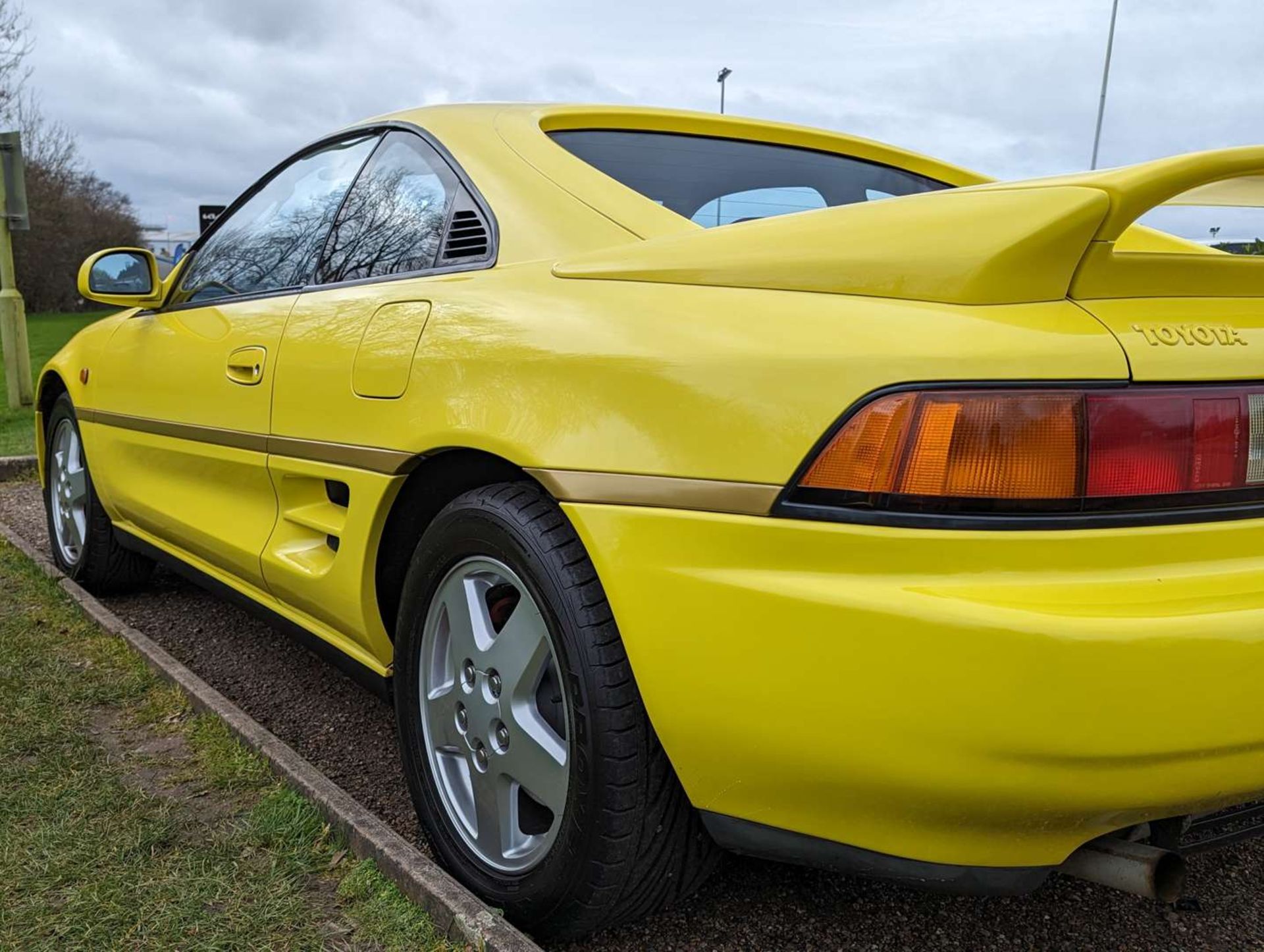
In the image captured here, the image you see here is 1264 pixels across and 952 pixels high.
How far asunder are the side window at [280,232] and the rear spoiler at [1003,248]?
4.86ft

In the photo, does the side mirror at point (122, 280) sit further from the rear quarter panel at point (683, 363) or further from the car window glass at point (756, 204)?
the car window glass at point (756, 204)

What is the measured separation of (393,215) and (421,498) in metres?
0.75

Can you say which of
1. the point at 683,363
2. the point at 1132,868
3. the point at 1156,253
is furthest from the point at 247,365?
the point at 1132,868

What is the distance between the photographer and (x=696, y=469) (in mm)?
1419

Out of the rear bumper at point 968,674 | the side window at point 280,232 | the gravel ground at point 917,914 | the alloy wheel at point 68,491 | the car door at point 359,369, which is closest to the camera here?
the rear bumper at point 968,674

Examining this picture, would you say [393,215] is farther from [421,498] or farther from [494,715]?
[494,715]

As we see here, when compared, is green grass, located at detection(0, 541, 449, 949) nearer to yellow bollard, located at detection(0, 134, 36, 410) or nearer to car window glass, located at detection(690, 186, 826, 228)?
car window glass, located at detection(690, 186, 826, 228)

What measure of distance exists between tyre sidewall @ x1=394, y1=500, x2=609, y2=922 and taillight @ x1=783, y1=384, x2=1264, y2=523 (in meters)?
0.48

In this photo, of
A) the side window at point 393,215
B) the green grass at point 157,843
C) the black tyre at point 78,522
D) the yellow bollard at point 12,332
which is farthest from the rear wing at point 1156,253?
the yellow bollard at point 12,332

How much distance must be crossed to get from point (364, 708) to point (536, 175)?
1.63m

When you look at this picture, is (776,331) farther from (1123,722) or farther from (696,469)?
(1123,722)

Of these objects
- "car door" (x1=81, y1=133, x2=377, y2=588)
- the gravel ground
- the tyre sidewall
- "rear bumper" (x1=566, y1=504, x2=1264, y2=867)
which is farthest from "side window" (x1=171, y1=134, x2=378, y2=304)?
"rear bumper" (x1=566, y1=504, x2=1264, y2=867)

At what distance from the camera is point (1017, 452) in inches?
50.5

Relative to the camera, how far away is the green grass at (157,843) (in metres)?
1.75
